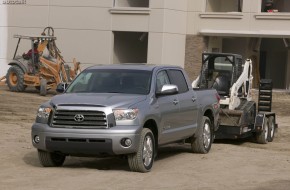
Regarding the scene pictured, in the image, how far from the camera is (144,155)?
1424 centimetres

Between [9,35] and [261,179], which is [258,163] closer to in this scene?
[261,179]

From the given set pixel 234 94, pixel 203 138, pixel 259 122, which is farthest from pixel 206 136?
pixel 259 122

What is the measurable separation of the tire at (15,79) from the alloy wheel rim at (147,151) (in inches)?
799

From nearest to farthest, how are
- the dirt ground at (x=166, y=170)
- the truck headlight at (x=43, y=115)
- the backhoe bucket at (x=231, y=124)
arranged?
1. the dirt ground at (x=166, y=170)
2. the truck headlight at (x=43, y=115)
3. the backhoe bucket at (x=231, y=124)

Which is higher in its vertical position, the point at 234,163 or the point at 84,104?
the point at 84,104

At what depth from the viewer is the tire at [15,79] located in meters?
34.1

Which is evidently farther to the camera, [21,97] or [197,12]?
[197,12]

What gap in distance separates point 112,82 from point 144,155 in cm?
176

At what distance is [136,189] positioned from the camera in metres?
12.4

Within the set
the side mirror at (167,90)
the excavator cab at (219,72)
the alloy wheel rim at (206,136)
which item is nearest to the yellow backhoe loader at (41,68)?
the excavator cab at (219,72)

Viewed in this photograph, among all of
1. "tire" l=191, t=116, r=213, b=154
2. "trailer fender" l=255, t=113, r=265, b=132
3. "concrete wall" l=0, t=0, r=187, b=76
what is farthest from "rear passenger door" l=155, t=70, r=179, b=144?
"concrete wall" l=0, t=0, r=187, b=76

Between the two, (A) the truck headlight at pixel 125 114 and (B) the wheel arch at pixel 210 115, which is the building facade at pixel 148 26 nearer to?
(B) the wheel arch at pixel 210 115

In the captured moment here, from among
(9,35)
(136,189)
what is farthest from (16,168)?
(9,35)

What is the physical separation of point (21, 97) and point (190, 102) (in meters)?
17.2
